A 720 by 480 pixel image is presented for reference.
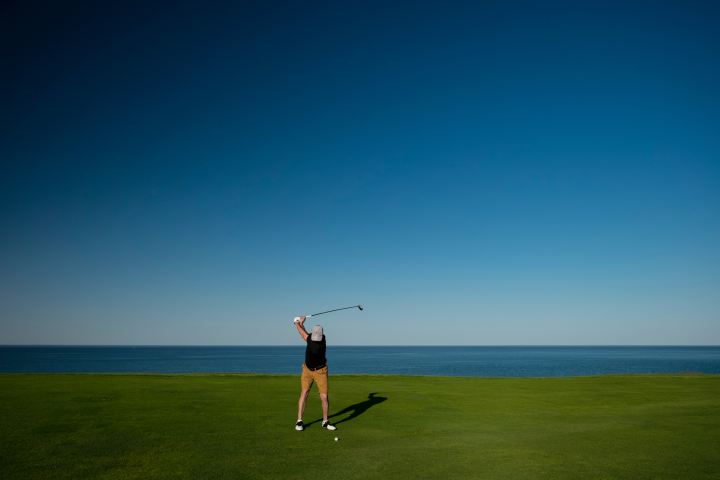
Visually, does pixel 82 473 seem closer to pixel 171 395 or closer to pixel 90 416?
pixel 90 416

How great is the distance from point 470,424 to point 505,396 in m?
5.78

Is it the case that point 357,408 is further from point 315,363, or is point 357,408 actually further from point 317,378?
point 315,363

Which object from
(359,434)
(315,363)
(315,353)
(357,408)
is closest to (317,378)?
(315,363)

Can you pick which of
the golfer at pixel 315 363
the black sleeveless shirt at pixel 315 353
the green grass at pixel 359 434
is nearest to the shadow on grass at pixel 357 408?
the green grass at pixel 359 434

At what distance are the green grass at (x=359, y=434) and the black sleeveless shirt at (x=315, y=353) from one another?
1.46 metres

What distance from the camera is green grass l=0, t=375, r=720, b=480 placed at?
7.78 meters

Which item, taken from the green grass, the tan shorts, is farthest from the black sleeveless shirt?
the green grass

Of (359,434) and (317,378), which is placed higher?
(317,378)

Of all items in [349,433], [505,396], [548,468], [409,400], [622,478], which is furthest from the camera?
[505,396]

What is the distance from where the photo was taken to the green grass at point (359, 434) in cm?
778

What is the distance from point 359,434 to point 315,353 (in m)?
2.06

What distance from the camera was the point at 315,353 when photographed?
37.6 ft

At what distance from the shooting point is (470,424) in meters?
12.0

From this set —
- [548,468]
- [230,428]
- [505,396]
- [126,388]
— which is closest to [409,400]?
[505,396]
